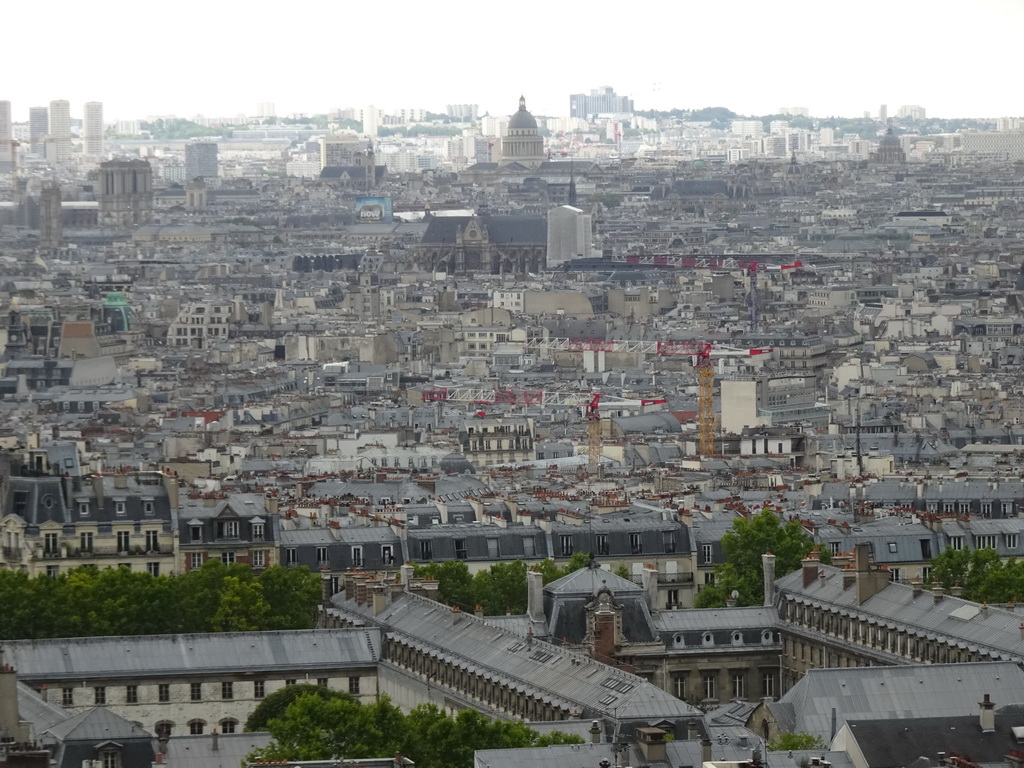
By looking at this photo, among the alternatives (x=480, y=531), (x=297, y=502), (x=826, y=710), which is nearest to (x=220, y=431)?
(x=297, y=502)

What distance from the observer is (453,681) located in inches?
1796

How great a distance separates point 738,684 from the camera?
4972cm

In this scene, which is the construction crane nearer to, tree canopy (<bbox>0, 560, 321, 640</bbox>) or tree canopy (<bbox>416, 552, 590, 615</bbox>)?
tree canopy (<bbox>416, 552, 590, 615</bbox>)

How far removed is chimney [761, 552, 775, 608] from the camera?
51812mm

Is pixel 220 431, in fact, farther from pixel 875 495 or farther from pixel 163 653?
pixel 163 653

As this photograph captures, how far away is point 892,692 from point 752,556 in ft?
49.3

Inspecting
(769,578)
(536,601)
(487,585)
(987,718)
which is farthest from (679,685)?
(987,718)

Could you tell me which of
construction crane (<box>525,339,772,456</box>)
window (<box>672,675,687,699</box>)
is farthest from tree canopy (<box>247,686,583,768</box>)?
construction crane (<box>525,339,772,456</box>)

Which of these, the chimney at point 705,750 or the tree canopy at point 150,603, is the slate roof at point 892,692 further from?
the tree canopy at point 150,603

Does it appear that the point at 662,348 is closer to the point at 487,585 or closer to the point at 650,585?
the point at 487,585

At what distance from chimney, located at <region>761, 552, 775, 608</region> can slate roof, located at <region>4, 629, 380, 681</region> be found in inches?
263

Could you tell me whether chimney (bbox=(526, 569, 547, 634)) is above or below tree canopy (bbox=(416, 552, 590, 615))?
above

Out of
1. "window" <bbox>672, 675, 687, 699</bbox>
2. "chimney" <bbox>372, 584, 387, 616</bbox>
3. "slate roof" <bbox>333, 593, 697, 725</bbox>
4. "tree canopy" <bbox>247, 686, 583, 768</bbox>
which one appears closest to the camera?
"tree canopy" <bbox>247, 686, 583, 768</bbox>

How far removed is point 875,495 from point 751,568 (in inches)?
525
